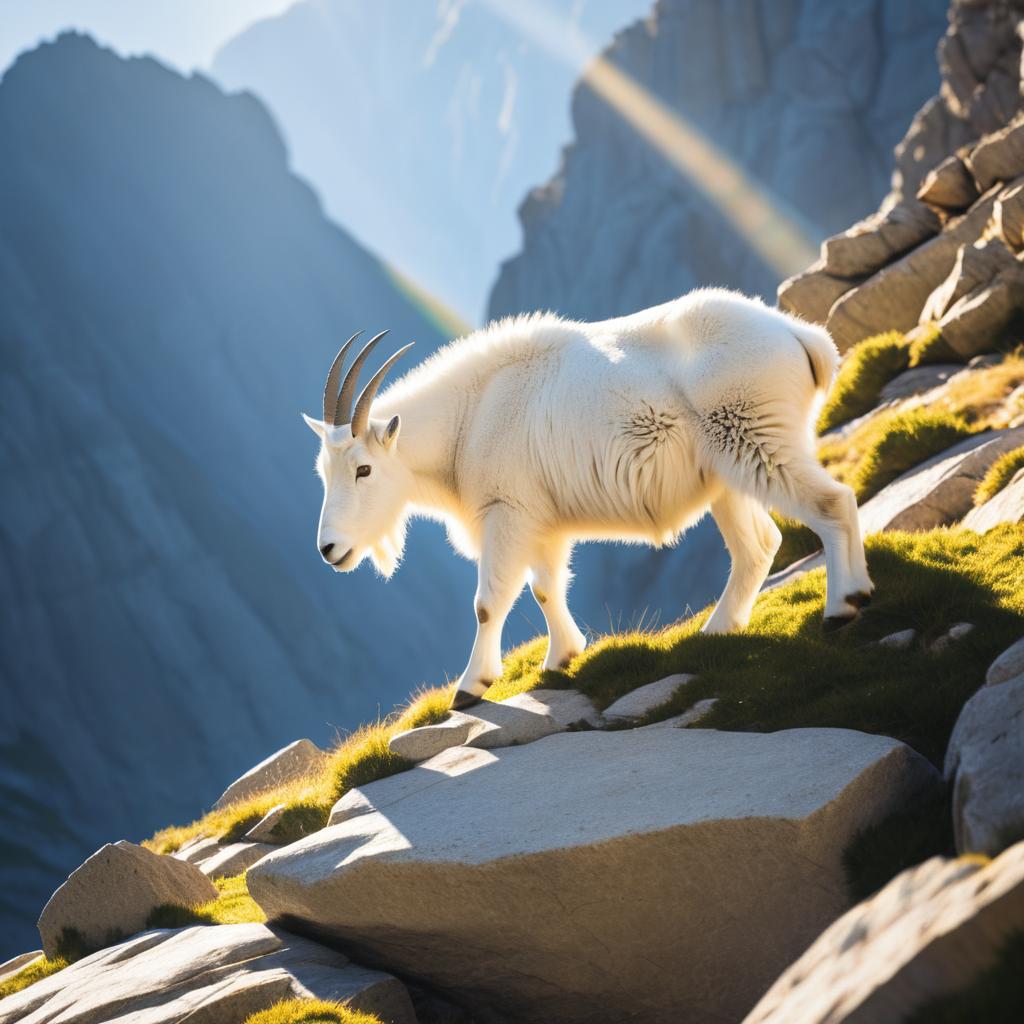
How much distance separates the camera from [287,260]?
151 m

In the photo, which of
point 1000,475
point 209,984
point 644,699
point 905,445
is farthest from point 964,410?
point 209,984

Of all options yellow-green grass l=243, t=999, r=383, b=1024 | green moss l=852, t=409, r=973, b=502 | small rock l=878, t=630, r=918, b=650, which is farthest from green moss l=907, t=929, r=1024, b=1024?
green moss l=852, t=409, r=973, b=502

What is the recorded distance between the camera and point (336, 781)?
8.36 meters

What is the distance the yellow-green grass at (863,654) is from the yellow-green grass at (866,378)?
6484mm

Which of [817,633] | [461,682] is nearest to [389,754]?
[461,682]

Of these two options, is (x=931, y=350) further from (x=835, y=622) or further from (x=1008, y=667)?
(x=1008, y=667)

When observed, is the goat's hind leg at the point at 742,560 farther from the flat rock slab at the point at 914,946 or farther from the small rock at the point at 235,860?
the flat rock slab at the point at 914,946

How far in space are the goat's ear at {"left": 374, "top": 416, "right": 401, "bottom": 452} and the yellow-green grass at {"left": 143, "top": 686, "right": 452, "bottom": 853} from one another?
2323mm

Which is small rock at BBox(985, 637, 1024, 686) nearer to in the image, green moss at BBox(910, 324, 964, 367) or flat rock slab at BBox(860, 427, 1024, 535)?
flat rock slab at BBox(860, 427, 1024, 535)

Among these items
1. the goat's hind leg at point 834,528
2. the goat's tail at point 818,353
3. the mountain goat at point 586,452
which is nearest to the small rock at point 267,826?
the mountain goat at point 586,452

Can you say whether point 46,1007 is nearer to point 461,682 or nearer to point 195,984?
point 195,984

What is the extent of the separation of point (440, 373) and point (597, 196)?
88.7m

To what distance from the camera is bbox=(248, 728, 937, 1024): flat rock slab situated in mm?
4914

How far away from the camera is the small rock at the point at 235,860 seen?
9602mm
